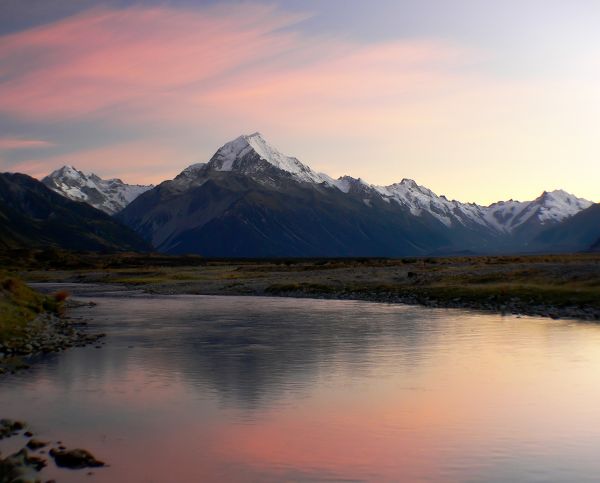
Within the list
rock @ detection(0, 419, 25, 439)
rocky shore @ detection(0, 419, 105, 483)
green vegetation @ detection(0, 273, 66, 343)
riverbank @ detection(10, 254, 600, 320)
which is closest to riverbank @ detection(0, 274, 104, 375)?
green vegetation @ detection(0, 273, 66, 343)

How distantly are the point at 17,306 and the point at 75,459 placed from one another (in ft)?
129

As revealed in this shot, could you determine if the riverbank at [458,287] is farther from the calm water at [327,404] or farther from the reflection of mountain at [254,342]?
the calm water at [327,404]

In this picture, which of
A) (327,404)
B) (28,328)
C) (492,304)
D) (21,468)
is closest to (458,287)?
(492,304)

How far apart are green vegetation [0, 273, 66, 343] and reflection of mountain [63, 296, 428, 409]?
5.20 m

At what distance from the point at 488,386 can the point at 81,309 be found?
59.1 metres

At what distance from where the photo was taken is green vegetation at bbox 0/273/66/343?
47.2m

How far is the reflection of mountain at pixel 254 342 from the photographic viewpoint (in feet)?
112

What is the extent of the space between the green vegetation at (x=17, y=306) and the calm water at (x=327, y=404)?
694cm

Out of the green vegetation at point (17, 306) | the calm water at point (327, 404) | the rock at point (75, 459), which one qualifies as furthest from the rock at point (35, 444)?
the green vegetation at point (17, 306)

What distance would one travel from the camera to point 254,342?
48281mm

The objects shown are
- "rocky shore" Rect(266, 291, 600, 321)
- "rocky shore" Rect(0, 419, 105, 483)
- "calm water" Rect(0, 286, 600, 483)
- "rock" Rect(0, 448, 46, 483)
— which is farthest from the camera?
"rocky shore" Rect(266, 291, 600, 321)

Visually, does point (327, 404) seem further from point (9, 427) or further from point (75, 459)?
point (9, 427)

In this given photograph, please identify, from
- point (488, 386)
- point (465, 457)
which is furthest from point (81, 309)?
point (465, 457)

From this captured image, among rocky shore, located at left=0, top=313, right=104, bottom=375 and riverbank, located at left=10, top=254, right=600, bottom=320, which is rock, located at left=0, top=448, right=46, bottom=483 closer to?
rocky shore, located at left=0, top=313, right=104, bottom=375
